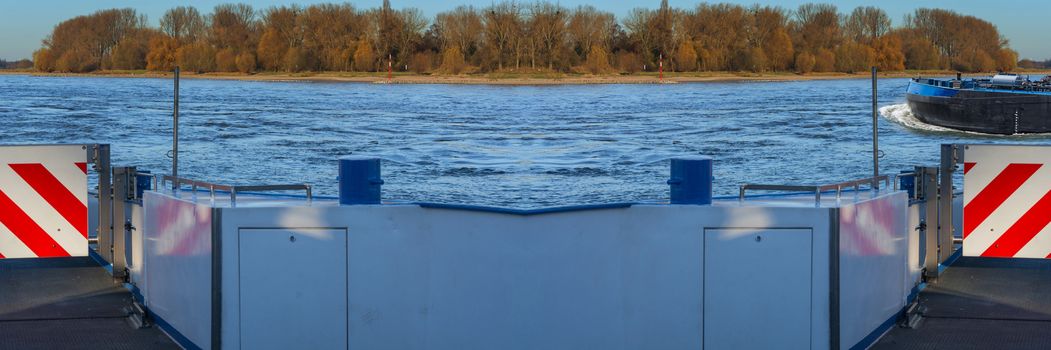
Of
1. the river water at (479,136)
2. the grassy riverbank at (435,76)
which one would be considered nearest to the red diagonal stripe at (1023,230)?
the river water at (479,136)

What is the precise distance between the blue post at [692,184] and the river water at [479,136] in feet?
15.0

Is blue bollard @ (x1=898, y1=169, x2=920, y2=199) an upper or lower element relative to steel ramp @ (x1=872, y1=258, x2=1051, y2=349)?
upper

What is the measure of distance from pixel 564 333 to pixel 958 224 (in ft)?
15.8

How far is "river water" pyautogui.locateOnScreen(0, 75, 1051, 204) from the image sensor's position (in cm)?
3173

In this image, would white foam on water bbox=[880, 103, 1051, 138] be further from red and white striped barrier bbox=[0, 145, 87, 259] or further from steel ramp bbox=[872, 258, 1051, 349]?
red and white striped barrier bbox=[0, 145, 87, 259]

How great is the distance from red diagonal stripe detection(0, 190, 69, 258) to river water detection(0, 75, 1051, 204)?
12.2ft

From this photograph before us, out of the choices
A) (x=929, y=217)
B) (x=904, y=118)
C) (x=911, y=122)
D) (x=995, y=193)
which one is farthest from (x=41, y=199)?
(x=904, y=118)

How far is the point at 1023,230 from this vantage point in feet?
28.1

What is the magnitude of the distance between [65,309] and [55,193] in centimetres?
108

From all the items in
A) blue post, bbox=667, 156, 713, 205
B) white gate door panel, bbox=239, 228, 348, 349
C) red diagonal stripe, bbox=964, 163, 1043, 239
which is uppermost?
blue post, bbox=667, 156, 713, 205

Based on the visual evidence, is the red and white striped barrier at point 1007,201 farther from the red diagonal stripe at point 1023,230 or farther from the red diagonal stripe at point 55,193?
the red diagonal stripe at point 55,193

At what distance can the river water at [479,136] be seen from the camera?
104ft

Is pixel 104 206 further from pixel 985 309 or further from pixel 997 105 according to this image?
pixel 997 105

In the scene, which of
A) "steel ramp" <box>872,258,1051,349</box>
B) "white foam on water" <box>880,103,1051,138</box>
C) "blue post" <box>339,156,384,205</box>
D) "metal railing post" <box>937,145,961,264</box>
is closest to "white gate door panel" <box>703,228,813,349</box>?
"steel ramp" <box>872,258,1051,349</box>
